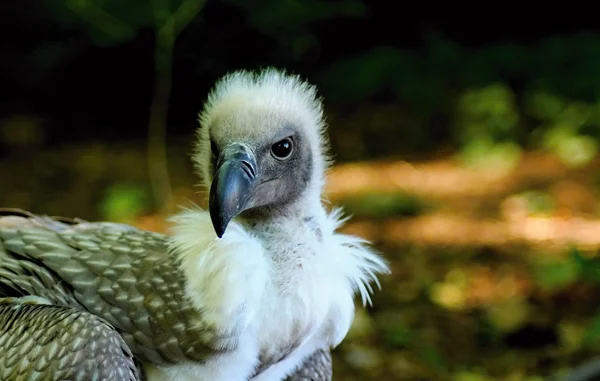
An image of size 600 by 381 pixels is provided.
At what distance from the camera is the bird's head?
2400 mm

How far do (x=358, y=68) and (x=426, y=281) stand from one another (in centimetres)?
321

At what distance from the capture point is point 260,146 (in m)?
2.55

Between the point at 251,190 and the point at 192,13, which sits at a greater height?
the point at 192,13

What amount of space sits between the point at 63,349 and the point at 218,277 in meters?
0.45

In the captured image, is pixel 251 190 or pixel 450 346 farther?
pixel 450 346

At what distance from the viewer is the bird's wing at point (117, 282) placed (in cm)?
254

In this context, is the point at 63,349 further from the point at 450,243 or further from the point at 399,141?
the point at 399,141

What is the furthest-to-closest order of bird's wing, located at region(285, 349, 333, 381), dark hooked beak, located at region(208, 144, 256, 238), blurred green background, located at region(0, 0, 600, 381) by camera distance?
blurred green background, located at region(0, 0, 600, 381) < bird's wing, located at region(285, 349, 333, 381) < dark hooked beak, located at region(208, 144, 256, 238)

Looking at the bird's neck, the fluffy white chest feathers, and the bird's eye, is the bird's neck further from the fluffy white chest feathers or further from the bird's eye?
the bird's eye

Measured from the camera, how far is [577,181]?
6.66m

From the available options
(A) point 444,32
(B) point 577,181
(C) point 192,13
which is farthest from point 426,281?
(A) point 444,32

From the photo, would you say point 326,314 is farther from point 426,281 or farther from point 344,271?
point 426,281

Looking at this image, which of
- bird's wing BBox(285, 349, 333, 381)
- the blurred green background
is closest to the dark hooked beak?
bird's wing BBox(285, 349, 333, 381)

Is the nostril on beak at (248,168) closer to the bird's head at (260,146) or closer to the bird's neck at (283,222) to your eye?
the bird's head at (260,146)
